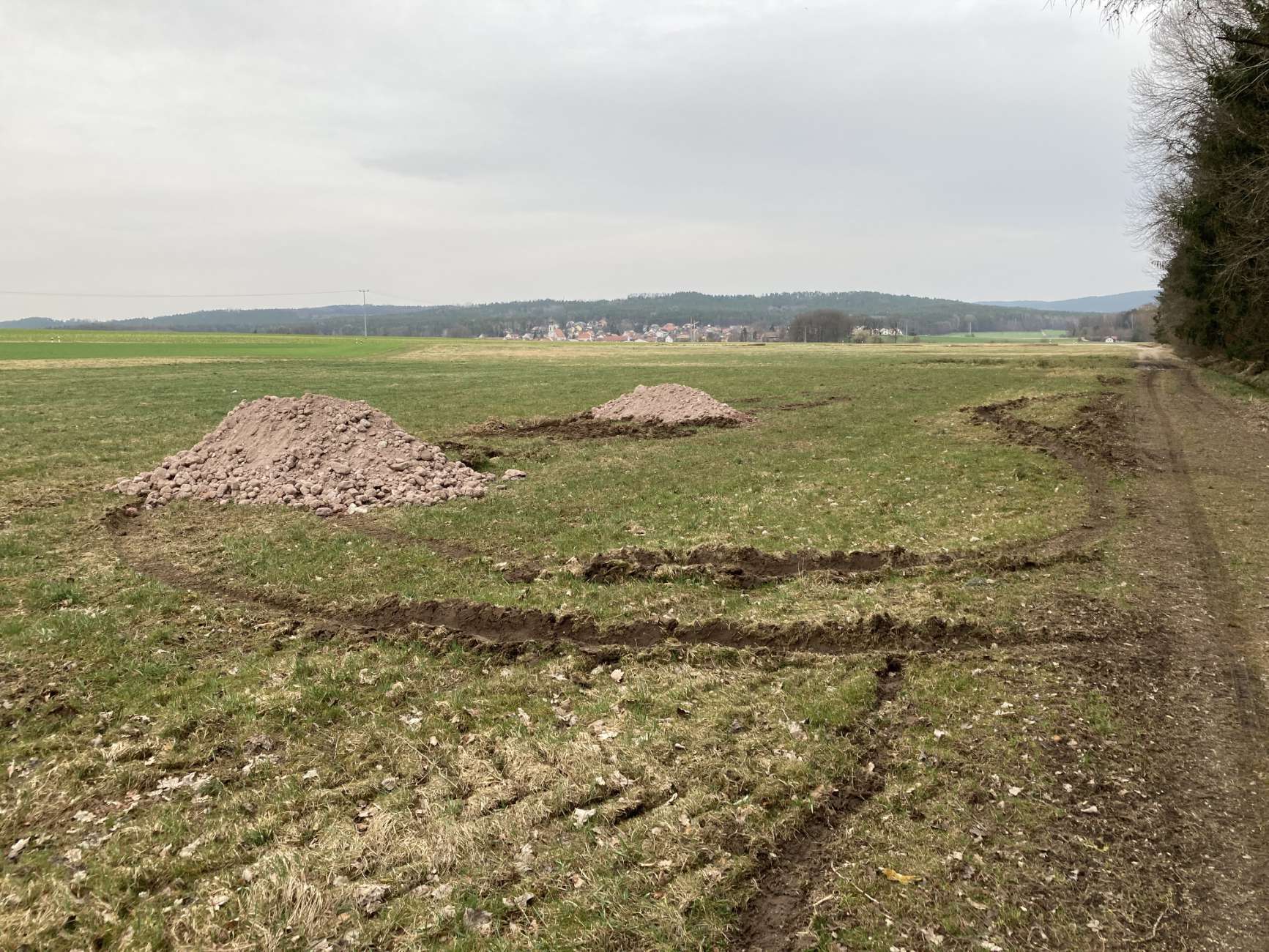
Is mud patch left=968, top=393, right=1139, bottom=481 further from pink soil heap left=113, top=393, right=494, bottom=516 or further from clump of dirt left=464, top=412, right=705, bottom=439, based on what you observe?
pink soil heap left=113, top=393, right=494, bottom=516

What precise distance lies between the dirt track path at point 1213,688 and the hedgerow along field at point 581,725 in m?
0.26

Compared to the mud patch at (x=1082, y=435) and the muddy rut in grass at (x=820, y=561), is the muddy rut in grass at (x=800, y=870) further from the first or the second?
the mud patch at (x=1082, y=435)

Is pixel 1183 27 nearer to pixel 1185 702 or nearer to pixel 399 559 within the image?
pixel 1185 702

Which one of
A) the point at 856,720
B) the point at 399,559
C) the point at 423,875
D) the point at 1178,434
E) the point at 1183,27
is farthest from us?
the point at 1183,27

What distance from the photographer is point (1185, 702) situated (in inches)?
250

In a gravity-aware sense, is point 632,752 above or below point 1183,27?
below

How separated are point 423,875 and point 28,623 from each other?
713 centimetres

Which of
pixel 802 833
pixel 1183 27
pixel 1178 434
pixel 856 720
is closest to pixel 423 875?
pixel 802 833

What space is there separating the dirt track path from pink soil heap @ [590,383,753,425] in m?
13.4

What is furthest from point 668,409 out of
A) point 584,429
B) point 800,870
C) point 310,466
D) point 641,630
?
point 800,870

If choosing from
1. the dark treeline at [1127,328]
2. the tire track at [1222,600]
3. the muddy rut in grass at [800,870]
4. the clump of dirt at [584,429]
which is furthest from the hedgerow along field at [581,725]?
the dark treeline at [1127,328]

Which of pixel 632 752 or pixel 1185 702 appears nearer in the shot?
pixel 632 752

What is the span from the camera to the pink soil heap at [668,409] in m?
25.8

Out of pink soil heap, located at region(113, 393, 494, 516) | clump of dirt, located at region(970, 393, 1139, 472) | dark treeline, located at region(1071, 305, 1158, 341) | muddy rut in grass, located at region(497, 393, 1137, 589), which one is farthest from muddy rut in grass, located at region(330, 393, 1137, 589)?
dark treeline, located at region(1071, 305, 1158, 341)
